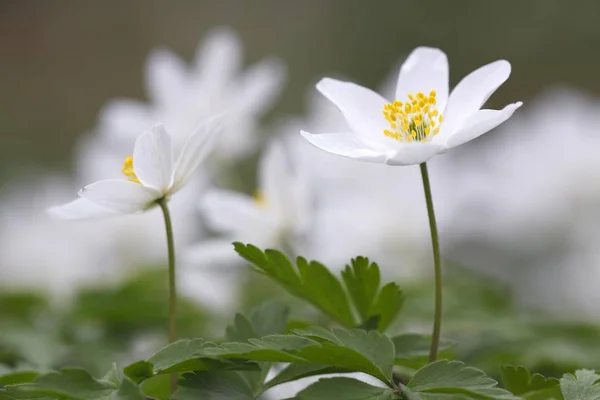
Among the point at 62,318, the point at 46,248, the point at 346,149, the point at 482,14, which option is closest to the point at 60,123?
the point at 482,14

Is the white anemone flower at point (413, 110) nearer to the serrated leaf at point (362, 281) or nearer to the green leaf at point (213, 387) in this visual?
the serrated leaf at point (362, 281)

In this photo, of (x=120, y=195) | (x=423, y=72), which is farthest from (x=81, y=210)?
(x=423, y=72)

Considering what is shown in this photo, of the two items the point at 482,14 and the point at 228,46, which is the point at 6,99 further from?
the point at 228,46

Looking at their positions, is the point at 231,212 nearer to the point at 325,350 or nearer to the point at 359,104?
the point at 359,104

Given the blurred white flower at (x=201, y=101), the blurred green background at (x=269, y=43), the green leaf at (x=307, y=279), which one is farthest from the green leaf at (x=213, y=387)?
the blurred green background at (x=269, y=43)

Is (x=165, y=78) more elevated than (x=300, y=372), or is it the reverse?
(x=165, y=78)
